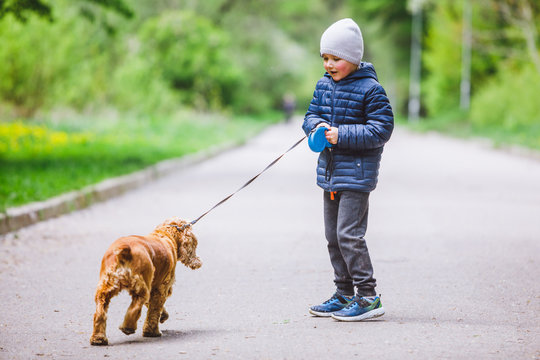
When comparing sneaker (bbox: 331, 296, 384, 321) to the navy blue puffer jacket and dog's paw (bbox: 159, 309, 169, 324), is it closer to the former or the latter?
the navy blue puffer jacket

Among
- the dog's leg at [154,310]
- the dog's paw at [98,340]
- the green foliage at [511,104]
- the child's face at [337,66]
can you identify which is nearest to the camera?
the dog's paw at [98,340]

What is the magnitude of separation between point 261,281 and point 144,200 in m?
5.88

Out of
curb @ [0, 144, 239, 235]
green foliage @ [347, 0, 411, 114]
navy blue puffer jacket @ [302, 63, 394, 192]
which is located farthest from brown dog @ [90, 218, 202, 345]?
green foliage @ [347, 0, 411, 114]

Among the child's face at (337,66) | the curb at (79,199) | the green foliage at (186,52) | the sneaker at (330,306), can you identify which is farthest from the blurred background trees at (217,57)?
the sneaker at (330,306)

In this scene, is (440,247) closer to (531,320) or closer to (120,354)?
(531,320)

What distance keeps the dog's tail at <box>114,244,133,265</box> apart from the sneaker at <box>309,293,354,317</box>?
1440 mm

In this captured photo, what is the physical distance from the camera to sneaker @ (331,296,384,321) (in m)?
5.05

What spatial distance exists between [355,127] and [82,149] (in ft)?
44.4

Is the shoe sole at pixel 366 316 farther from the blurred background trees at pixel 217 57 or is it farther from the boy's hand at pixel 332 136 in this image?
the blurred background trees at pixel 217 57

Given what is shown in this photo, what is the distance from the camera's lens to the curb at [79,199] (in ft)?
29.2

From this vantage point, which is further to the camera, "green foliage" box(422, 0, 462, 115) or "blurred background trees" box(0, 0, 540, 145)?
"green foliage" box(422, 0, 462, 115)

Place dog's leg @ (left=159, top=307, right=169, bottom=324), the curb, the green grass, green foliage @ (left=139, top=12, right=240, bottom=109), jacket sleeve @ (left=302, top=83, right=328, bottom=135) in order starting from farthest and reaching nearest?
green foliage @ (left=139, top=12, right=240, bottom=109)
the green grass
the curb
jacket sleeve @ (left=302, top=83, right=328, bottom=135)
dog's leg @ (left=159, top=307, right=169, bottom=324)

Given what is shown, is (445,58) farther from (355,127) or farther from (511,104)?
(355,127)

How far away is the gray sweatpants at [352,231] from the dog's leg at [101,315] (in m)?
1.50
